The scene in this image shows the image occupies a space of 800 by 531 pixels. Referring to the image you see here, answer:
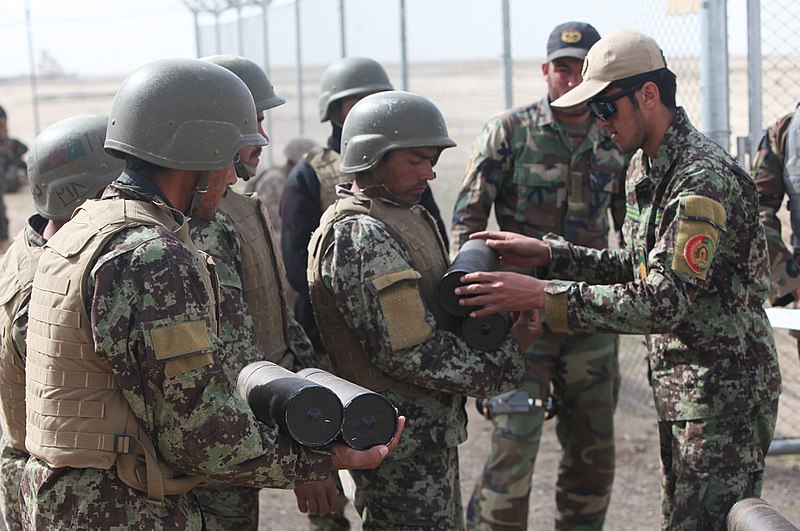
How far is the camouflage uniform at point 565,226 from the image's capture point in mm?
4844

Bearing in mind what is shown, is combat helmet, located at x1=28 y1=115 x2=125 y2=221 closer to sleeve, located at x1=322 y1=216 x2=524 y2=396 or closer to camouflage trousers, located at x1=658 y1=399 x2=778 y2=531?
sleeve, located at x1=322 y1=216 x2=524 y2=396

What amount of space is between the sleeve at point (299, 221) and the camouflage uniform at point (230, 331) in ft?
4.28

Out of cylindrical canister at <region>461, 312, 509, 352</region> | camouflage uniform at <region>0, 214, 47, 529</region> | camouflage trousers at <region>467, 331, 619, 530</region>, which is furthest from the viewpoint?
camouflage trousers at <region>467, 331, 619, 530</region>

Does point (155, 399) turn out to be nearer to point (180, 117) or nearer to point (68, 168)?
point (180, 117)

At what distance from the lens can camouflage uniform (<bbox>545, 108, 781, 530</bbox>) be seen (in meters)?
3.37

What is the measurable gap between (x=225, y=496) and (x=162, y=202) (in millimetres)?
1292

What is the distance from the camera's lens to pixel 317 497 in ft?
12.2

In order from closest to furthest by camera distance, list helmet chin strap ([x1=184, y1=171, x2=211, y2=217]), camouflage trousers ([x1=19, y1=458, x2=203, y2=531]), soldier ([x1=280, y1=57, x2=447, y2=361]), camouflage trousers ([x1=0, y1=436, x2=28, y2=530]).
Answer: camouflage trousers ([x1=19, y1=458, x2=203, y2=531]) < helmet chin strap ([x1=184, y1=171, x2=211, y2=217]) < camouflage trousers ([x1=0, y1=436, x2=28, y2=530]) < soldier ([x1=280, y1=57, x2=447, y2=361])

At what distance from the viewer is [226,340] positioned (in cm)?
327

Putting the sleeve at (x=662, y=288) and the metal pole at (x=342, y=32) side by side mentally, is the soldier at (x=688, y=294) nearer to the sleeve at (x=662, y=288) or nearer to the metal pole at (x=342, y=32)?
the sleeve at (x=662, y=288)

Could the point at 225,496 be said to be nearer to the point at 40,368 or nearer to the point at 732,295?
the point at 40,368

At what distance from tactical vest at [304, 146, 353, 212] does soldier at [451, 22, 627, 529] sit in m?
0.62

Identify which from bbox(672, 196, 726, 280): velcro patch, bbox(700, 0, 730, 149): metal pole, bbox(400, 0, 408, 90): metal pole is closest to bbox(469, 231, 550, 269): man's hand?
bbox(672, 196, 726, 280): velcro patch

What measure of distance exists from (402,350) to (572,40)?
2.07 metres
